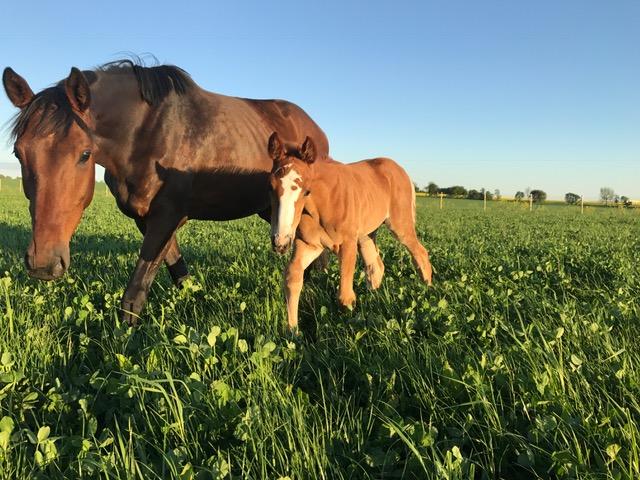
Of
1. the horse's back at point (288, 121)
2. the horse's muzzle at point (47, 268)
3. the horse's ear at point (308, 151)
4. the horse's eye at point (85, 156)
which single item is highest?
the horse's back at point (288, 121)

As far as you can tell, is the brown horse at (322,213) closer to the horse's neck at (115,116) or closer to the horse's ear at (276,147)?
the horse's ear at (276,147)

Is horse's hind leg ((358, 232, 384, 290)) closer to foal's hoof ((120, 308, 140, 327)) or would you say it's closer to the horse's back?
the horse's back

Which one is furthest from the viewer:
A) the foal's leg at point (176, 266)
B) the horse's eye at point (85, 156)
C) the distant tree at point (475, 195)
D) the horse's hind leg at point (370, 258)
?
the distant tree at point (475, 195)

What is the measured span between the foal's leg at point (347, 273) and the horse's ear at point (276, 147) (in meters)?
0.95

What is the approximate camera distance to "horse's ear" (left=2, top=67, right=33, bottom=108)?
303 centimetres

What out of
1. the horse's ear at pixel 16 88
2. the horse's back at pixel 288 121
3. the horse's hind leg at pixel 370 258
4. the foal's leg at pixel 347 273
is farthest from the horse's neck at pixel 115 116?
the horse's hind leg at pixel 370 258

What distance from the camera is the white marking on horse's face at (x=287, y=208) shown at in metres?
3.25

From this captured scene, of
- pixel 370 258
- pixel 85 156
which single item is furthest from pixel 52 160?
→ pixel 370 258

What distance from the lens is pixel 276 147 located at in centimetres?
357

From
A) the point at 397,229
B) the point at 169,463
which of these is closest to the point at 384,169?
the point at 397,229

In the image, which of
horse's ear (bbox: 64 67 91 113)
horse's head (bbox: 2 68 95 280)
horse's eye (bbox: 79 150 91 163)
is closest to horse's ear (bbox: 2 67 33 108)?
horse's head (bbox: 2 68 95 280)

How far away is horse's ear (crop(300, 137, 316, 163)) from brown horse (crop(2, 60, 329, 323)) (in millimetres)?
869

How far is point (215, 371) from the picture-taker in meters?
2.34

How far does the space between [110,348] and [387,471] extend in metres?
1.96
